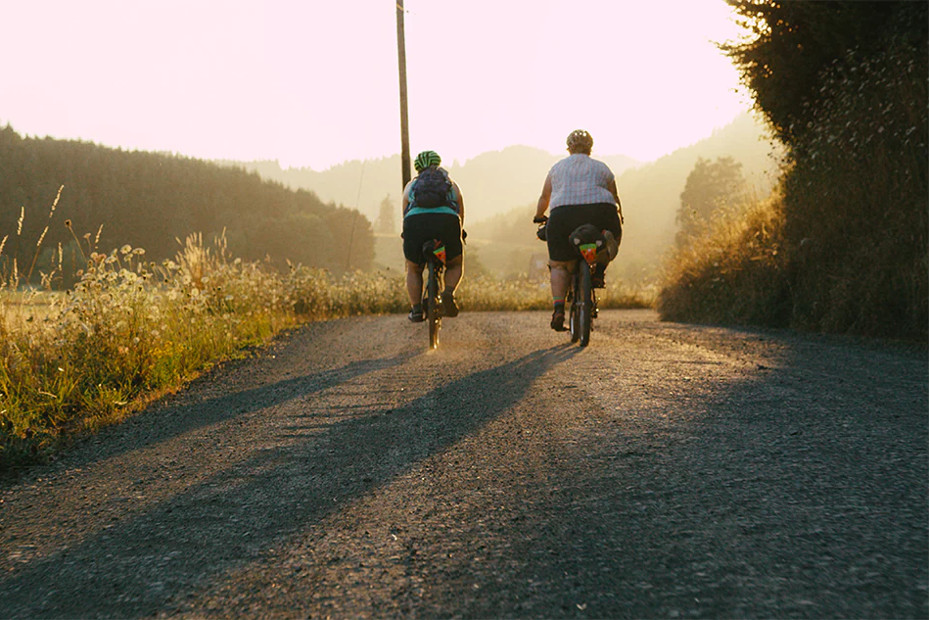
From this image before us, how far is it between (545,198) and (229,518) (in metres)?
5.25

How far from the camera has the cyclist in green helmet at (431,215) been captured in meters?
6.45

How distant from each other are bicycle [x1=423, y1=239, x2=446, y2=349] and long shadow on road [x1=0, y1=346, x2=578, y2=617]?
8.59 ft

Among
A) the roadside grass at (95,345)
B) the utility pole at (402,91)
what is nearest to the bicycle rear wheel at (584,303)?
the roadside grass at (95,345)

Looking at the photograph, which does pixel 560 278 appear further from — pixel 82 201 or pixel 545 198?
pixel 82 201

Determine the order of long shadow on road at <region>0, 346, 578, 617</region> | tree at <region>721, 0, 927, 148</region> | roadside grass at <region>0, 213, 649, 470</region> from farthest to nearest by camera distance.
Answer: tree at <region>721, 0, 927, 148</region> → roadside grass at <region>0, 213, 649, 470</region> → long shadow on road at <region>0, 346, 578, 617</region>

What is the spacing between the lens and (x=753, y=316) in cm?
872

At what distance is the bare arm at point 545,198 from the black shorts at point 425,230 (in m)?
0.90

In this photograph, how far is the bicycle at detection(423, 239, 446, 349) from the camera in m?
6.46

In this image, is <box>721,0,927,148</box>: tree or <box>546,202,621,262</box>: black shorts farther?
<box>721,0,927,148</box>: tree

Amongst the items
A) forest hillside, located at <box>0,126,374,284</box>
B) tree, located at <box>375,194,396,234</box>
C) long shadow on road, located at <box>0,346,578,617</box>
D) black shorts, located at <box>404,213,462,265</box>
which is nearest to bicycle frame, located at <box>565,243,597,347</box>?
black shorts, located at <box>404,213,462,265</box>

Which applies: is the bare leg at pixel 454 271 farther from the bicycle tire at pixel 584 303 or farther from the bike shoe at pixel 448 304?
the bicycle tire at pixel 584 303

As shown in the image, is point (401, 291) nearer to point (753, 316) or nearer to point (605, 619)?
point (753, 316)

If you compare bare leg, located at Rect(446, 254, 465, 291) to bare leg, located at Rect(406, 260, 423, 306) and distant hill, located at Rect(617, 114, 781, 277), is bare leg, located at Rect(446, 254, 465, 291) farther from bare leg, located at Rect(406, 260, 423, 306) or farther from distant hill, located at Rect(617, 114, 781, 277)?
distant hill, located at Rect(617, 114, 781, 277)

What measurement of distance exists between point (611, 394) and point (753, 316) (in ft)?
18.2
